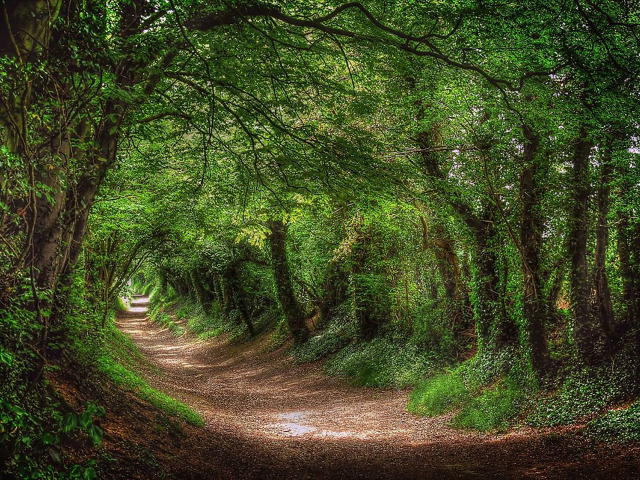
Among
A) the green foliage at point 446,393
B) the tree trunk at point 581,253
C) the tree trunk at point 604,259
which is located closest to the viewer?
the tree trunk at point 604,259

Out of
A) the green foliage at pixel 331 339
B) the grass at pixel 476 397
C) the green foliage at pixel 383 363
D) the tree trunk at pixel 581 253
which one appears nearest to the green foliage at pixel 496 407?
the grass at pixel 476 397

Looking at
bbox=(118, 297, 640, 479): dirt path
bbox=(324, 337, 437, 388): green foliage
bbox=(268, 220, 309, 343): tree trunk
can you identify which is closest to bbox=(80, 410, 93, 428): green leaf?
bbox=(118, 297, 640, 479): dirt path

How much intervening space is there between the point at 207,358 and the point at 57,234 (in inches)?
767

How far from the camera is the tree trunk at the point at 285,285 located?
20.2m

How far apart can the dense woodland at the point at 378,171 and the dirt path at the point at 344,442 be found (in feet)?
2.46

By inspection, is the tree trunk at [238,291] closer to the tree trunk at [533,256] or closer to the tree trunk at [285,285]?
the tree trunk at [285,285]

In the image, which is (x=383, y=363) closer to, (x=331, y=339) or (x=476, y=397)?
(x=331, y=339)

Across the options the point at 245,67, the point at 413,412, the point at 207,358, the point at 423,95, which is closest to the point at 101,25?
the point at 245,67

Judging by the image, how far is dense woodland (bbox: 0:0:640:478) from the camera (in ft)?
15.4

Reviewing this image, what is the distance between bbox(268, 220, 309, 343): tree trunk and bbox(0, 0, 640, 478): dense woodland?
459 cm

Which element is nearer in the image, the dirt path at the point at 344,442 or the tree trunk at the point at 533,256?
the dirt path at the point at 344,442

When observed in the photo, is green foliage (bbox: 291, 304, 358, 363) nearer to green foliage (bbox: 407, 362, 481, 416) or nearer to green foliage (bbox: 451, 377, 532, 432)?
green foliage (bbox: 407, 362, 481, 416)

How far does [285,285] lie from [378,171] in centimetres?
1389

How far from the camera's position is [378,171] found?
6.95 meters
